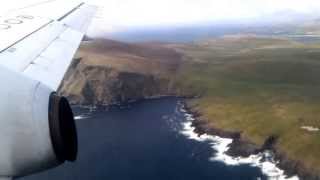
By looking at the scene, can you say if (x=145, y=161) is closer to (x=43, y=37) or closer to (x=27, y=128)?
(x=43, y=37)

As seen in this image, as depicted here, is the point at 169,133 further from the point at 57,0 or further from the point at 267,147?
the point at 57,0

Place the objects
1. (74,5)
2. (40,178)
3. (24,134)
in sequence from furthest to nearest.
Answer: (40,178) < (74,5) < (24,134)

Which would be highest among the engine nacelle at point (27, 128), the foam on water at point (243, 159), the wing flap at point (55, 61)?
the wing flap at point (55, 61)

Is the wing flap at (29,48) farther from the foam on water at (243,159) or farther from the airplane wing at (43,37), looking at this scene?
the foam on water at (243,159)

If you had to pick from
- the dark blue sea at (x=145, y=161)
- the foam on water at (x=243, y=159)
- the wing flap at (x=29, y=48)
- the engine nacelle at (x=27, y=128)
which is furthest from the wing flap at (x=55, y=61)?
the foam on water at (x=243, y=159)

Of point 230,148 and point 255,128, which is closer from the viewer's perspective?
point 230,148

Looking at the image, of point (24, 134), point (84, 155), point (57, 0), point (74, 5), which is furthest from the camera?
point (84, 155)

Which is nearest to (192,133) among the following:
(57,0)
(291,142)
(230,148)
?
(230,148)

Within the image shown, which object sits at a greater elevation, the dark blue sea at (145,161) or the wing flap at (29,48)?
the wing flap at (29,48)
